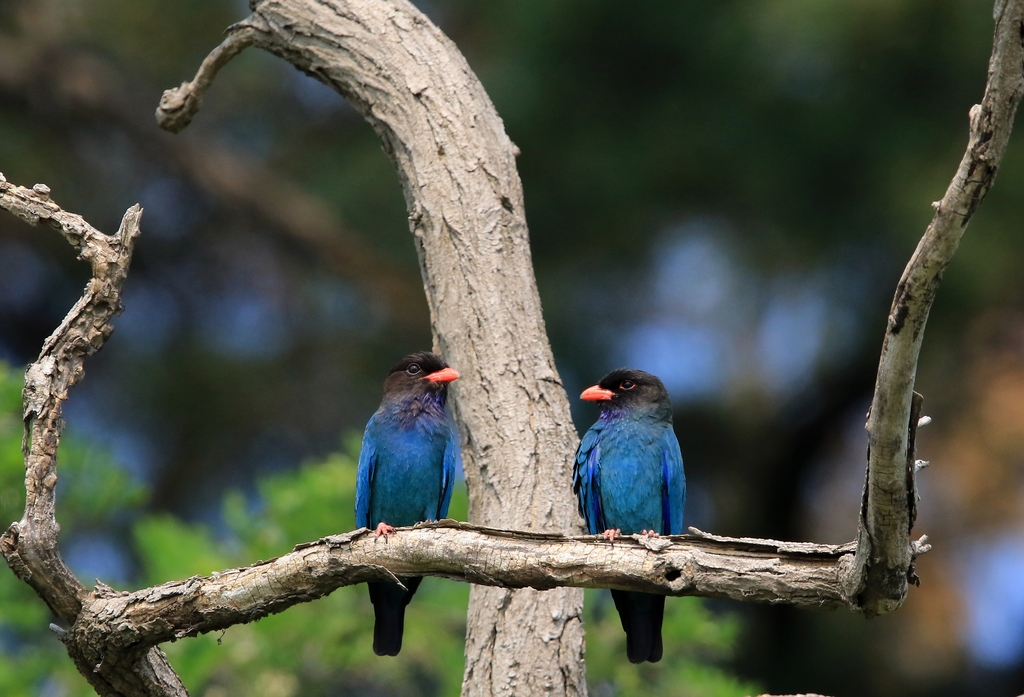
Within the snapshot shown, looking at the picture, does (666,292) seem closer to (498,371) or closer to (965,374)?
(965,374)

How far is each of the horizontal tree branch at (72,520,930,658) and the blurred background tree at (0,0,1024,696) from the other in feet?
11.0

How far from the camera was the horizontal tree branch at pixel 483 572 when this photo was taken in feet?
11.0

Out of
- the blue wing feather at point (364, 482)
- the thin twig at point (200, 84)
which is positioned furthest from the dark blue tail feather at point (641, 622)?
the thin twig at point (200, 84)

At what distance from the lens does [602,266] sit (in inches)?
398

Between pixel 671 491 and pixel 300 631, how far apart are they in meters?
2.90

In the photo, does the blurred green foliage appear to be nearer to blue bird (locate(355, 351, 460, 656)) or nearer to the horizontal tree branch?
blue bird (locate(355, 351, 460, 656))

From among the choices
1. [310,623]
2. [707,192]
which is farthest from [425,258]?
[707,192]

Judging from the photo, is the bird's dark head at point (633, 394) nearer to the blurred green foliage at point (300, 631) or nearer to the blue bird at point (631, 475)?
the blue bird at point (631, 475)

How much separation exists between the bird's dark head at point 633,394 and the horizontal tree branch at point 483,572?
1954 millimetres

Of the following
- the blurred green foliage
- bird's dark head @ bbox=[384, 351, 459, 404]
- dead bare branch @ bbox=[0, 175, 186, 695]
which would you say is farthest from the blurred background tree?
dead bare branch @ bbox=[0, 175, 186, 695]

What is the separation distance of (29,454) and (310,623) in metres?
3.53

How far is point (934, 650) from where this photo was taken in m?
9.50

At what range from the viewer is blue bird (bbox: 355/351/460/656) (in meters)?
5.58

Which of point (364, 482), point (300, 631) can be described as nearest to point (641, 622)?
point (364, 482)
